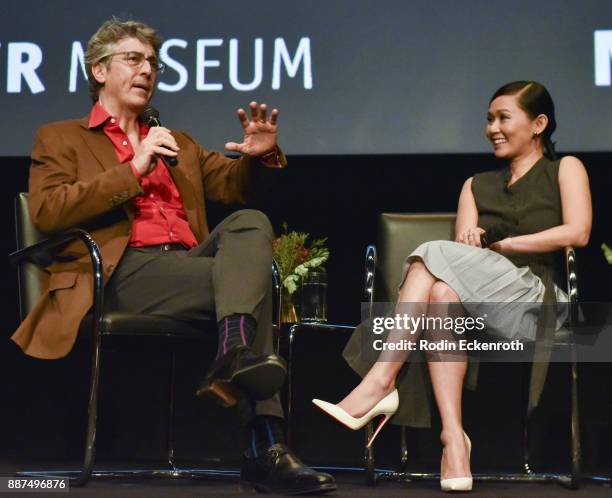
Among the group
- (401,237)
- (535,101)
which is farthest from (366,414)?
(535,101)

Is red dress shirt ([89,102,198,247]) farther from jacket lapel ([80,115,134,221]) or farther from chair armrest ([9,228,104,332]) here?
chair armrest ([9,228,104,332])

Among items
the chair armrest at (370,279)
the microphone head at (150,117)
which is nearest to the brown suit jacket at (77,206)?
the microphone head at (150,117)

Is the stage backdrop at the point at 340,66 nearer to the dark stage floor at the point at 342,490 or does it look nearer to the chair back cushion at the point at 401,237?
the chair back cushion at the point at 401,237

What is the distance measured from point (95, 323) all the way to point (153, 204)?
1.44ft

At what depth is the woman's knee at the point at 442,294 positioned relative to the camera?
2576 mm

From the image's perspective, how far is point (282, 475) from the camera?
7.11 ft

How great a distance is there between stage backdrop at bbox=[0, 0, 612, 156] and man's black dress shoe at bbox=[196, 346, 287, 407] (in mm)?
1493

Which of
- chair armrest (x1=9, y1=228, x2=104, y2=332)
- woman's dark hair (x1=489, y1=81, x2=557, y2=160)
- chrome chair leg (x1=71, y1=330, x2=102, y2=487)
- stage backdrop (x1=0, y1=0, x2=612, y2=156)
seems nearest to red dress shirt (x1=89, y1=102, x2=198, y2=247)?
chair armrest (x1=9, y1=228, x2=104, y2=332)

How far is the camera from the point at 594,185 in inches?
145

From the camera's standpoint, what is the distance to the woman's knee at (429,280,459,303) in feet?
8.45

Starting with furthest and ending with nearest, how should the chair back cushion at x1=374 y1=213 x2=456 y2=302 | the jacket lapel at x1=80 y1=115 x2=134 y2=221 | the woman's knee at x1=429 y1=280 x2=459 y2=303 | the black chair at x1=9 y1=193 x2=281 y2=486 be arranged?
the chair back cushion at x1=374 y1=213 x2=456 y2=302 → the jacket lapel at x1=80 y1=115 x2=134 y2=221 → the woman's knee at x1=429 y1=280 x2=459 y2=303 → the black chair at x1=9 y1=193 x2=281 y2=486

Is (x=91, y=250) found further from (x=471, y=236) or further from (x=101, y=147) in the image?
(x=471, y=236)

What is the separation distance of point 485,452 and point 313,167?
1.21 metres

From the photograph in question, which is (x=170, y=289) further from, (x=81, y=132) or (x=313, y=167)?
(x=313, y=167)
